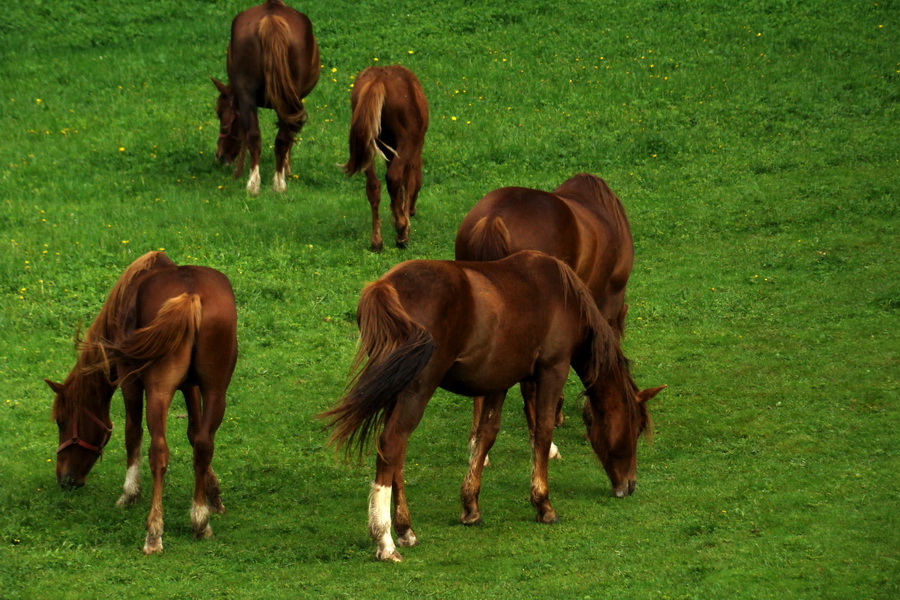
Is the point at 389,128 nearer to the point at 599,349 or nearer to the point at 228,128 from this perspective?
the point at 228,128

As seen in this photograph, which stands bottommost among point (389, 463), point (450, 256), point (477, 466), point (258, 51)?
point (450, 256)

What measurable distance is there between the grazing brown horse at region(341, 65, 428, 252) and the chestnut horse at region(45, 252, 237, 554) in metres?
5.66

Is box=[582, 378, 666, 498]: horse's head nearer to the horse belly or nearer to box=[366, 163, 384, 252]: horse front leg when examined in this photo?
the horse belly

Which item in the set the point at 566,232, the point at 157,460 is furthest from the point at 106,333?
the point at 566,232

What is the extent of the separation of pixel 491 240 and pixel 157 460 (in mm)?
3088

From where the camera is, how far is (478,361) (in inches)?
296

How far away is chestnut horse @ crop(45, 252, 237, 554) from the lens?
7.39 meters

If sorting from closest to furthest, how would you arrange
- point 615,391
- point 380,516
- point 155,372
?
1. point 380,516
2. point 155,372
3. point 615,391

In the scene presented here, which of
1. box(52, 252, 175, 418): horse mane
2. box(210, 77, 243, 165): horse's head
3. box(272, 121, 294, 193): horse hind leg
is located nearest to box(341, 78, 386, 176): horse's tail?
box(272, 121, 294, 193): horse hind leg

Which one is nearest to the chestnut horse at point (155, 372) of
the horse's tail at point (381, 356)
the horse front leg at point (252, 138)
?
the horse's tail at point (381, 356)

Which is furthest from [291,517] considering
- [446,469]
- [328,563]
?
[446,469]

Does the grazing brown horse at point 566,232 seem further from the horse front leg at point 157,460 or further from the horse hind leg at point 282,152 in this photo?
the horse hind leg at point 282,152

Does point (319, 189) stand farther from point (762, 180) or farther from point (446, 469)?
point (446, 469)

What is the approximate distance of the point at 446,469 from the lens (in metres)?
9.55
